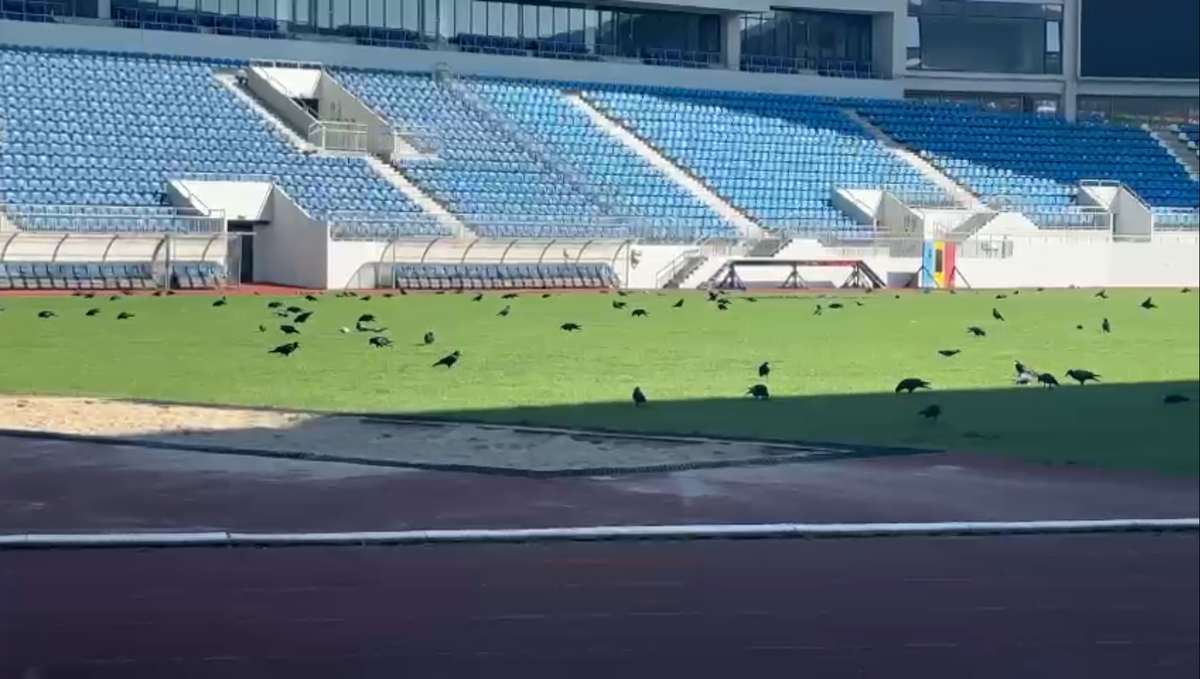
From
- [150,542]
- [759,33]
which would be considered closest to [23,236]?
[150,542]

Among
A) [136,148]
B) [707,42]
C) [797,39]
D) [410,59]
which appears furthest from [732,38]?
[136,148]

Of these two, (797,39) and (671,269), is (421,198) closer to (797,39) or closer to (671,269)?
(671,269)

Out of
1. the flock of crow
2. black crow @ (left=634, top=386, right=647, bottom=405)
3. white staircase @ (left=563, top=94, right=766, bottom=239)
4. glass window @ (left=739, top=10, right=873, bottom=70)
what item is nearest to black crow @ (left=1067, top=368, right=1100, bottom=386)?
the flock of crow

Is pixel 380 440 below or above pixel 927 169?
below

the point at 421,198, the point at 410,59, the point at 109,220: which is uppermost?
the point at 410,59

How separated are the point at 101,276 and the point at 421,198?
6.61 metres

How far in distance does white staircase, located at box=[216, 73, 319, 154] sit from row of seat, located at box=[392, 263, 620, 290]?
2.82m

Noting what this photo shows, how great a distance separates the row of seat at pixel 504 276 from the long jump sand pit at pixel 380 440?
1611 cm

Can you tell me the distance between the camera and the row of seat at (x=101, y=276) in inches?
724

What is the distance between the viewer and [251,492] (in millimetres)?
6117

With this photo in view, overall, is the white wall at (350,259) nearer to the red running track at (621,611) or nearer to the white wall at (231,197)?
the white wall at (231,197)

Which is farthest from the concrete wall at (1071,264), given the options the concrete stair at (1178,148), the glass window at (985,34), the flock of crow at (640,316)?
the concrete stair at (1178,148)

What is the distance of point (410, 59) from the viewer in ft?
90.0

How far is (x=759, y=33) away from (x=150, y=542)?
3183 centimetres
